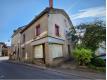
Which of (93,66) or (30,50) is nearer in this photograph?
(30,50)

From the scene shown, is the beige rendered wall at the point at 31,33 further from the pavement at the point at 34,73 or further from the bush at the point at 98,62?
the bush at the point at 98,62

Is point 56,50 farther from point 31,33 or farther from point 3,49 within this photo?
point 3,49

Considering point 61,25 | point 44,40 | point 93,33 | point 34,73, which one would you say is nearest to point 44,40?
point 44,40

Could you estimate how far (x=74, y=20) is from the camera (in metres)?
3.54

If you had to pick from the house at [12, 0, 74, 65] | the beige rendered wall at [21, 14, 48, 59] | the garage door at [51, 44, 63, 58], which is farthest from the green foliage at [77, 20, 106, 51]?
the beige rendered wall at [21, 14, 48, 59]

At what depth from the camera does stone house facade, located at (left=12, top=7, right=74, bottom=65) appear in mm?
3305

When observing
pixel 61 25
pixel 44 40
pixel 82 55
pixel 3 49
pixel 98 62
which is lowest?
pixel 98 62

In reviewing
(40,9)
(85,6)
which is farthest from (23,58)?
(85,6)

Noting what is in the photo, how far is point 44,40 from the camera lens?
3305 mm

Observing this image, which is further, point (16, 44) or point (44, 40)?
point (16, 44)

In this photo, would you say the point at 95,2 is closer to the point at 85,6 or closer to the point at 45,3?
the point at 85,6

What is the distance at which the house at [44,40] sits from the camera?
3303mm

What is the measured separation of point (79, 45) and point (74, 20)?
1.32ft

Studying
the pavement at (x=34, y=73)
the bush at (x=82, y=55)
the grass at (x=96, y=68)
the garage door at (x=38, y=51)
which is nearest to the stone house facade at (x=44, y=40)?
the garage door at (x=38, y=51)
